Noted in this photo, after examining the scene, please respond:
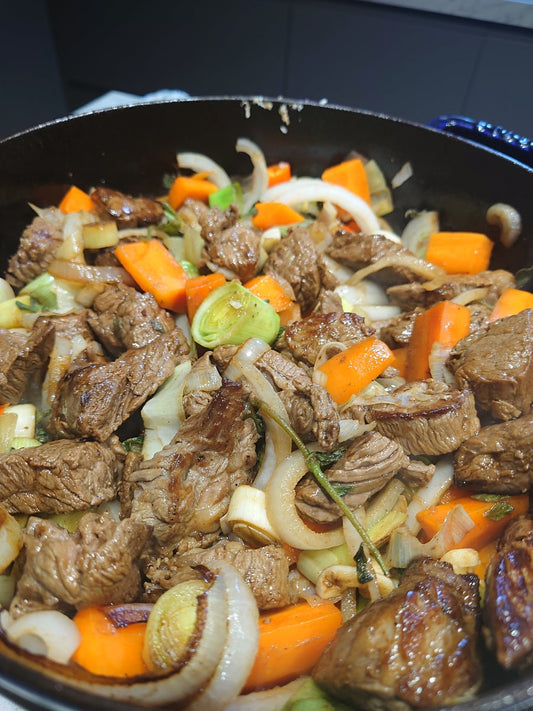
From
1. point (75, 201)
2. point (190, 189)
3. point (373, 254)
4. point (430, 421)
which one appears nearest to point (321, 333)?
point (430, 421)

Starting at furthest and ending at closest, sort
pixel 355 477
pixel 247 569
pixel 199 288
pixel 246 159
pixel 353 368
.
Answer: pixel 246 159, pixel 199 288, pixel 353 368, pixel 355 477, pixel 247 569

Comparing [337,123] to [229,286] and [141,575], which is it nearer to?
[229,286]

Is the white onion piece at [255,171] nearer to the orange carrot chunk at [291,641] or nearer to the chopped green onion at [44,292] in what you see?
the chopped green onion at [44,292]

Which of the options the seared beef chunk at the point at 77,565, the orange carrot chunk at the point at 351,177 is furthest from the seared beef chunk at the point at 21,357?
the orange carrot chunk at the point at 351,177

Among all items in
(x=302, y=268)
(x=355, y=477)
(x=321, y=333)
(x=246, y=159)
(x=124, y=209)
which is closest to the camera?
(x=355, y=477)

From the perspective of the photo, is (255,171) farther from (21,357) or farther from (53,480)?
(53,480)

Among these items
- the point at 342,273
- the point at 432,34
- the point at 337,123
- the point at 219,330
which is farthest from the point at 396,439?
the point at 432,34

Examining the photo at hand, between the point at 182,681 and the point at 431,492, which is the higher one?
the point at 431,492
